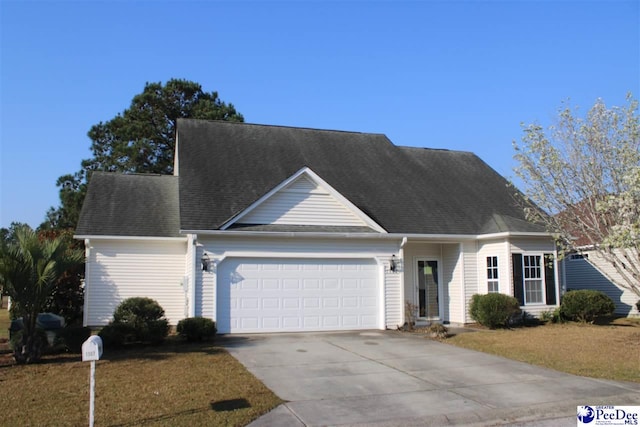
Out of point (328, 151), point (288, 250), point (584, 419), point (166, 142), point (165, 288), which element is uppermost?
point (166, 142)

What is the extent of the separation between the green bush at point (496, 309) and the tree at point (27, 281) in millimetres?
12488

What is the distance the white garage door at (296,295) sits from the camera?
15992 mm

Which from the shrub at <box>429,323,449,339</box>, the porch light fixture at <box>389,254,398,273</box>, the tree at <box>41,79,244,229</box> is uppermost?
the tree at <box>41,79,244,229</box>

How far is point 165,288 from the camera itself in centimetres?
1823

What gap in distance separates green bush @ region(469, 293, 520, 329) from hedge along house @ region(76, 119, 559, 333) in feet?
3.00

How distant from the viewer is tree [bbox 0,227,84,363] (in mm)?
11438

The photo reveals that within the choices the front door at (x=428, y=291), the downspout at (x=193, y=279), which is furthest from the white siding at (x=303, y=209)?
the front door at (x=428, y=291)

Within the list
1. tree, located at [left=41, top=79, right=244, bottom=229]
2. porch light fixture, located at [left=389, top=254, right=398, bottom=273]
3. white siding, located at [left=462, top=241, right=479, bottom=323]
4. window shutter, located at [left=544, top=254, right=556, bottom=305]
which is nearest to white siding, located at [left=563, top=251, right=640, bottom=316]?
window shutter, located at [left=544, top=254, right=556, bottom=305]

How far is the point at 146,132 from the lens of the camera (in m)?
37.4

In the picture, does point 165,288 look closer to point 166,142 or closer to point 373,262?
point 373,262

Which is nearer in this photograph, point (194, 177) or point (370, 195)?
point (194, 177)

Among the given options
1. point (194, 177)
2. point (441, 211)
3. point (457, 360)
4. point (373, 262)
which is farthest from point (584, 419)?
point (194, 177)

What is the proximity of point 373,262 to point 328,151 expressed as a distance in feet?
21.8

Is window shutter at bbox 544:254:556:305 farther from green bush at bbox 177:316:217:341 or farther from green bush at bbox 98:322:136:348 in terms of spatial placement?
green bush at bbox 98:322:136:348
